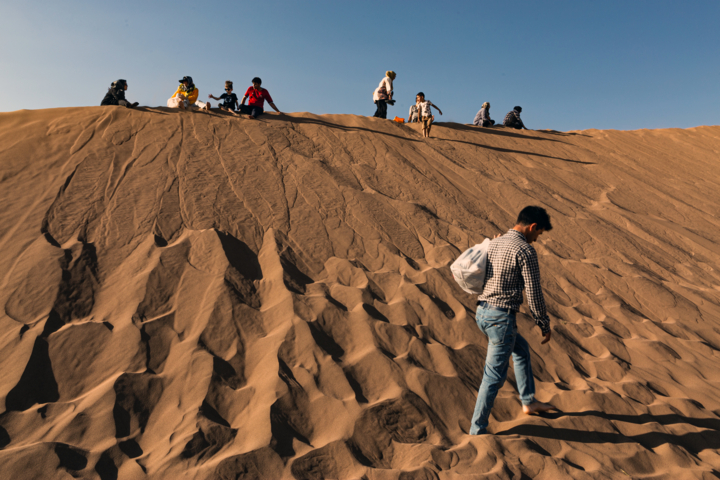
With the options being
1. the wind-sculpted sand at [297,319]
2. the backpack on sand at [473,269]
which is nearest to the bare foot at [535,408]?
the wind-sculpted sand at [297,319]

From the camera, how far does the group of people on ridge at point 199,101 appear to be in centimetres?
625

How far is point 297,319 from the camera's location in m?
3.28

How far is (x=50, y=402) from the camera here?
103 inches

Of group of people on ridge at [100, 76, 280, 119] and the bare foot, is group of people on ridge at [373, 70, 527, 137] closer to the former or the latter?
group of people on ridge at [100, 76, 280, 119]

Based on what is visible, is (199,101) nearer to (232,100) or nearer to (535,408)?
(232,100)

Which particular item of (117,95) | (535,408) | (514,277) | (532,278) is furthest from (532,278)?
(117,95)

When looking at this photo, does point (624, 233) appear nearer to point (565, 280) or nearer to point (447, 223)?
point (565, 280)

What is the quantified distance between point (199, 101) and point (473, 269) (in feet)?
17.9

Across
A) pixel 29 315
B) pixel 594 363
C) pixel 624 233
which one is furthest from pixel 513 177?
pixel 29 315

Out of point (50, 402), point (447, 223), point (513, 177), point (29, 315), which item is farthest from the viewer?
point (513, 177)

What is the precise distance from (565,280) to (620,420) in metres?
1.95

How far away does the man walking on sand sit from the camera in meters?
2.57

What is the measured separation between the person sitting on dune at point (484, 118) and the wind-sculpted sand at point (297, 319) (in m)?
4.67

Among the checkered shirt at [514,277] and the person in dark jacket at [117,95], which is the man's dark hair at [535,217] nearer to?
the checkered shirt at [514,277]
